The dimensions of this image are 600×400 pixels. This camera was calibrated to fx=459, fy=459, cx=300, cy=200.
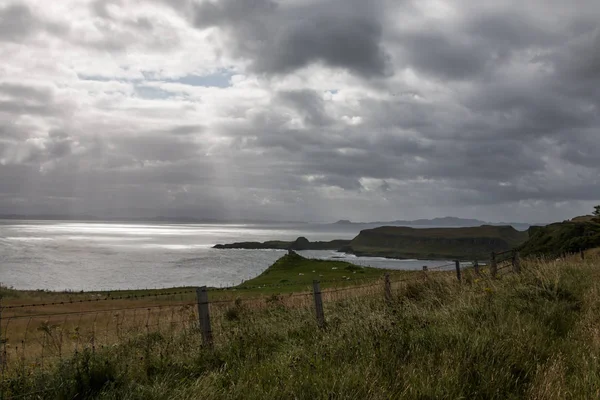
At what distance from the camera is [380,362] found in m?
5.86

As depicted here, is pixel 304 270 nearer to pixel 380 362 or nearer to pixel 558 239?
pixel 558 239

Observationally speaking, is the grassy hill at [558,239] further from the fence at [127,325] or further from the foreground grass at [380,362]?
the foreground grass at [380,362]

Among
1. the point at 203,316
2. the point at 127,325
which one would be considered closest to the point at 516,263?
the point at 203,316

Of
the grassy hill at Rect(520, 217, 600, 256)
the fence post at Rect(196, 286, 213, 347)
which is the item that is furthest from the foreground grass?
the grassy hill at Rect(520, 217, 600, 256)

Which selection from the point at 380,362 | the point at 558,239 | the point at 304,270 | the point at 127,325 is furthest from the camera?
the point at 304,270

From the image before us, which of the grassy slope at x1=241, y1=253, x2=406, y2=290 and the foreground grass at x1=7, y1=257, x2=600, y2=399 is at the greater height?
the foreground grass at x1=7, y1=257, x2=600, y2=399

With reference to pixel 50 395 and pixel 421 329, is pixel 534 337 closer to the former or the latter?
pixel 421 329

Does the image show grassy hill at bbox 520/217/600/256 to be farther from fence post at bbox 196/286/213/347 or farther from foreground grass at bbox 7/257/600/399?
fence post at bbox 196/286/213/347

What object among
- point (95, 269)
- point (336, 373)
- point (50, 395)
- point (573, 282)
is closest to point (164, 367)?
point (50, 395)

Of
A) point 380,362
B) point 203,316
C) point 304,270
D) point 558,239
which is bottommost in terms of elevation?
point 304,270

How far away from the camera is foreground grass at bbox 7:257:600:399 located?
502 cm

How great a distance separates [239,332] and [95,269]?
9631 centimetres

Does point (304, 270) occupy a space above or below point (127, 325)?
below

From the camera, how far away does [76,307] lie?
33.3 m
